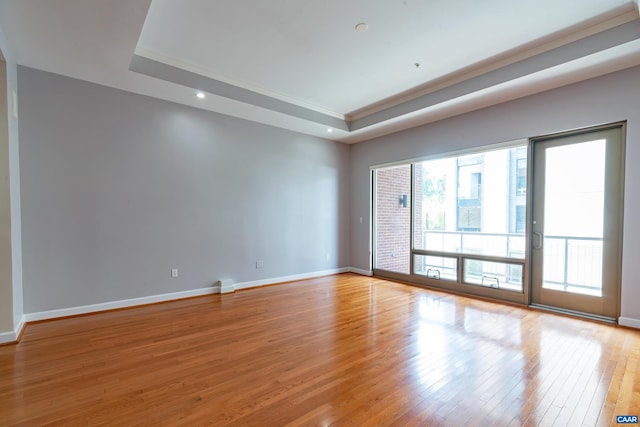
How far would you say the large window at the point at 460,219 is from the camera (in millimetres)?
4289

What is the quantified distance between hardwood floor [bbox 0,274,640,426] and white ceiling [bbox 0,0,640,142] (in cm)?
298

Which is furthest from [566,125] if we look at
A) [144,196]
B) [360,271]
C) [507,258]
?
[144,196]

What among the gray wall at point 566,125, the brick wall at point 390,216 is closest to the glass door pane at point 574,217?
the gray wall at point 566,125

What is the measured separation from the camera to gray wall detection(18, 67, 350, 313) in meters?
3.37

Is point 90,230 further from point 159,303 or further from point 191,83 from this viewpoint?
point 191,83

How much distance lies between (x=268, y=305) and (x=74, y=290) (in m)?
2.42

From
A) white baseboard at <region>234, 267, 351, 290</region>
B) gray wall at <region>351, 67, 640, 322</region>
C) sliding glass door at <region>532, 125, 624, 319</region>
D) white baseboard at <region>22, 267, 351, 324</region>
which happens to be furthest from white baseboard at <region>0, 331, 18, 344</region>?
sliding glass door at <region>532, 125, 624, 319</region>

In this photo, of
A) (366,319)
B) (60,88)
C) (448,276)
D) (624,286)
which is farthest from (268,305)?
(624,286)

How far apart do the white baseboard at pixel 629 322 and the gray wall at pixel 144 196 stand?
453cm

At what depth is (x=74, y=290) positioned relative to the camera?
11.6 ft

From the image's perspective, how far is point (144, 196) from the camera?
4012 millimetres

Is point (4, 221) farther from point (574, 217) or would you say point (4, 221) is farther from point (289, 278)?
point (574, 217)

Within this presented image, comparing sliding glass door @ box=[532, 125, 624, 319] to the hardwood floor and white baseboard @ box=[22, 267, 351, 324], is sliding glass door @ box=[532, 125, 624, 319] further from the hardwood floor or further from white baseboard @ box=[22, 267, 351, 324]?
white baseboard @ box=[22, 267, 351, 324]

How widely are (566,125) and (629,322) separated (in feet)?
7.93
